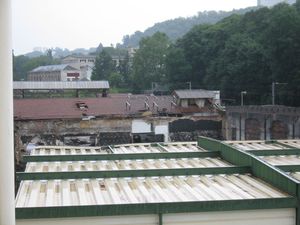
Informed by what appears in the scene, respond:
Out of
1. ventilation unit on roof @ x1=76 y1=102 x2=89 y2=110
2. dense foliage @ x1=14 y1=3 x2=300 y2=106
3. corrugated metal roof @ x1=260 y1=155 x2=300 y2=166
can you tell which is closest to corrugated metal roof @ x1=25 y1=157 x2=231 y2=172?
corrugated metal roof @ x1=260 y1=155 x2=300 y2=166

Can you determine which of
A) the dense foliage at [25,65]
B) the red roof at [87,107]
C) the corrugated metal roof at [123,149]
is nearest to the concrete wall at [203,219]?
the corrugated metal roof at [123,149]

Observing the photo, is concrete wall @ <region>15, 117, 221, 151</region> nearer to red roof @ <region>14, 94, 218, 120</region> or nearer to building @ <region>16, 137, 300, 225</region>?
Answer: red roof @ <region>14, 94, 218, 120</region>

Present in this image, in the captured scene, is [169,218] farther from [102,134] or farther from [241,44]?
[241,44]

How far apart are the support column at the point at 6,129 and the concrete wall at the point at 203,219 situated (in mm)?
3411

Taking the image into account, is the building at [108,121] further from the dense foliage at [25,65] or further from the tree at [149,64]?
the dense foliage at [25,65]

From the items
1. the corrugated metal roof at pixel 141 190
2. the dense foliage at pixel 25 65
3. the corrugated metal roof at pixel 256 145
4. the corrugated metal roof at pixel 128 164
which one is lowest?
the corrugated metal roof at pixel 141 190

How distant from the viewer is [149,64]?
60.3 m

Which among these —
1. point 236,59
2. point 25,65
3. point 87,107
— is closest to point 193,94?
point 87,107

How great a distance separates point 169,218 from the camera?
6.60m

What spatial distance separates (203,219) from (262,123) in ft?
68.2

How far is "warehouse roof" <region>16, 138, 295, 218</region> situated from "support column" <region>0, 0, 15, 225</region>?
3311mm

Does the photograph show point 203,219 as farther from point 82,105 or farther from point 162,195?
point 82,105

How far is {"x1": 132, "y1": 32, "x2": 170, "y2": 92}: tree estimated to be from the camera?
194 feet

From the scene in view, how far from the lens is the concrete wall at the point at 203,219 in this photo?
642cm
